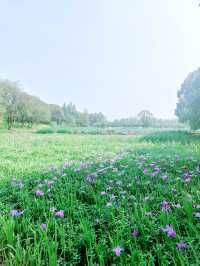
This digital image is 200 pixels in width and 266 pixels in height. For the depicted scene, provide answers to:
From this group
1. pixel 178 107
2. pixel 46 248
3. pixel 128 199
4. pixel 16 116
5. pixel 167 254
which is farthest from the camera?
pixel 16 116

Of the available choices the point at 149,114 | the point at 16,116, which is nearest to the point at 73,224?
the point at 16,116

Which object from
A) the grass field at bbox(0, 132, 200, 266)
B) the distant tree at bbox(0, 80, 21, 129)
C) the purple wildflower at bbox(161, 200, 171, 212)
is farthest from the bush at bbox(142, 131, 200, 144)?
the distant tree at bbox(0, 80, 21, 129)

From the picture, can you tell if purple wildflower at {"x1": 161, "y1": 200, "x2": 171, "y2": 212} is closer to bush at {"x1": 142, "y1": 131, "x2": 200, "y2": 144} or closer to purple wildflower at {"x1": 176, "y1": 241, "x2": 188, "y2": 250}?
purple wildflower at {"x1": 176, "y1": 241, "x2": 188, "y2": 250}

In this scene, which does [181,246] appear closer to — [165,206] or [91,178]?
[165,206]

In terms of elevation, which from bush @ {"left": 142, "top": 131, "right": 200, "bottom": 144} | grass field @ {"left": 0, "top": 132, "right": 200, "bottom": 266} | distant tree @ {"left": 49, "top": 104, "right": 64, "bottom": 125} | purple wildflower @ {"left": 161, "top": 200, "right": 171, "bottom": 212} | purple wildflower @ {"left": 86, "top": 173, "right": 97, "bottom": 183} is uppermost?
distant tree @ {"left": 49, "top": 104, "right": 64, "bottom": 125}

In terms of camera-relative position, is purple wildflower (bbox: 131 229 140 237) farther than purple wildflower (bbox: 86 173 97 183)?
No

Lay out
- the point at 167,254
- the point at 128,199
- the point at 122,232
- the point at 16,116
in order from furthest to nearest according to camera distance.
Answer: the point at 16,116
the point at 128,199
the point at 122,232
the point at 167,254

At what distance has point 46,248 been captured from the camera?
155cm

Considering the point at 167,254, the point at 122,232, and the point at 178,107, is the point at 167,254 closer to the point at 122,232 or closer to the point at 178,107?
the point at 122,232

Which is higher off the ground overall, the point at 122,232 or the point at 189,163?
the point at 189,163

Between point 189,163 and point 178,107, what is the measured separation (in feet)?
55.2

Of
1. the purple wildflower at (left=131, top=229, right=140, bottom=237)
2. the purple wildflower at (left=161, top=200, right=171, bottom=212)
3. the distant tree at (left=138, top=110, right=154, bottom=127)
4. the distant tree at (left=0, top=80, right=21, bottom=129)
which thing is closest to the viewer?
the purple wildflower at (left=131, top=229, right=140, bottom=237)

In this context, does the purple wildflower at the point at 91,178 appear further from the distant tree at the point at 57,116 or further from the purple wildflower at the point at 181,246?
the distant tree at the point at 57,116

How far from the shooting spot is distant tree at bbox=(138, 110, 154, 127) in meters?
52.2
